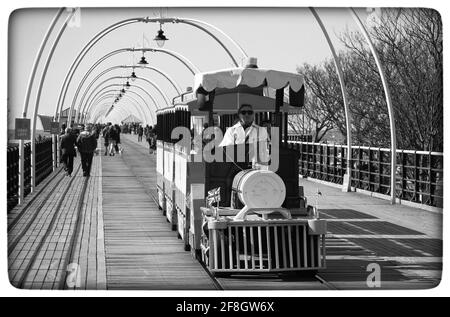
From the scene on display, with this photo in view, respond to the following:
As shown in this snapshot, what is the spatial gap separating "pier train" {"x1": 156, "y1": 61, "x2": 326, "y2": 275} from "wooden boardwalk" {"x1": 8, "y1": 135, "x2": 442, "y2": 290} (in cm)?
30

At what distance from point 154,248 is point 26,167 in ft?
33.8

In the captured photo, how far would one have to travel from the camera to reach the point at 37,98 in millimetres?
25938

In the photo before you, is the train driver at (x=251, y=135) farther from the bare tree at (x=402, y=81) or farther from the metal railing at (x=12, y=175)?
the bare tree at (x=402, y=81)

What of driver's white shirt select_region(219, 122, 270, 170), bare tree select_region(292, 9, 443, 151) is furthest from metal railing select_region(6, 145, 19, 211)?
bare tree select_region(292, 9, 443, 151)

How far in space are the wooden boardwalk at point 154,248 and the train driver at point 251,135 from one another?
1.49 metres

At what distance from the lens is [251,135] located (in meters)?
Result: 10.9

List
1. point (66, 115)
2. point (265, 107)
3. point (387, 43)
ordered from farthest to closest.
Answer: point (66, 115)
point (387, 43)
point (265, 107)

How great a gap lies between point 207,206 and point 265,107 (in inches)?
79.7

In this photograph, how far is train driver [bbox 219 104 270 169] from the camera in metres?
10.9

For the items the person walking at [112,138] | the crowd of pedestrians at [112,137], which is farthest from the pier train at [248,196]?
the crowd of pedestrians at [112,137]

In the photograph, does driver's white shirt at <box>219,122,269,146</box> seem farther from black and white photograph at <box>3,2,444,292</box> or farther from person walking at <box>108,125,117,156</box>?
person walking at <box>108,125,117,156</box>

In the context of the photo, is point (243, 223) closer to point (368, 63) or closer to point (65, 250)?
point (65, 250)

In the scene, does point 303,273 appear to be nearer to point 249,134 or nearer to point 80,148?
point 249,134
